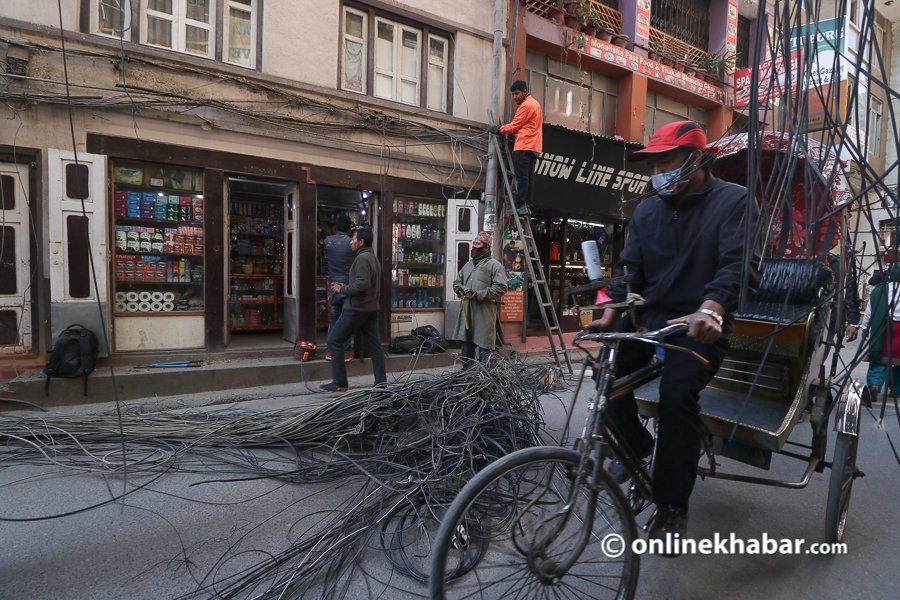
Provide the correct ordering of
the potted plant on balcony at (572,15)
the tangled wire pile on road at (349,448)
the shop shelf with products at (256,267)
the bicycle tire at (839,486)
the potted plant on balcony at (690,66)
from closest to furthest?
1. the tangled wire pile on road at (349,448)
2. the bicycle tire at (839,486)
3. the shop shelf with products at (256,267)
4. the potted plant on balcony at (572,15)
5. the potted plant on balcony at (690,66)

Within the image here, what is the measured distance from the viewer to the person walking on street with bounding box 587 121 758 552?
2299 mm

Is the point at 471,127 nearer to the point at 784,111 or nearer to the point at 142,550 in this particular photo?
the point at 784,111

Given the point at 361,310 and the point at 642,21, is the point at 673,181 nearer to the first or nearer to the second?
the point at 361,310

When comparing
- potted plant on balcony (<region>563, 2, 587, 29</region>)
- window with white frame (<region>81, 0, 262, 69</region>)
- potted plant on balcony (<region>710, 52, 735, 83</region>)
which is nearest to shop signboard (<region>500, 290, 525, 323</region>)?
potted plant on balcony (<region>563, 2, 587, 29</region>)

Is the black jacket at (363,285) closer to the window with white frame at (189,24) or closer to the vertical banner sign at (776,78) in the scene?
the window with white frame at (189,24)

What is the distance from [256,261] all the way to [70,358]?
400 centimetres

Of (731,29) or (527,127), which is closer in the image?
(527,127)

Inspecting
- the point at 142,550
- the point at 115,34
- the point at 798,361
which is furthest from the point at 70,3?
the point at 798,361

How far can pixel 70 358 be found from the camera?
5.38 meters

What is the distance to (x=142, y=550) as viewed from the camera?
8.74ft

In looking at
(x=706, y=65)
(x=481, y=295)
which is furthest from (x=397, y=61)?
(x=706, y=65)

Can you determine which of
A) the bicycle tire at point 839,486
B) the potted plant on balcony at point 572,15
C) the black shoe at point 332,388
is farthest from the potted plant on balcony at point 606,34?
the bicycle tire at point 839,486

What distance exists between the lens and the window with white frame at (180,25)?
6.36m

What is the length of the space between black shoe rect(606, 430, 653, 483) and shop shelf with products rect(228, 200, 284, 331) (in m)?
7.52
